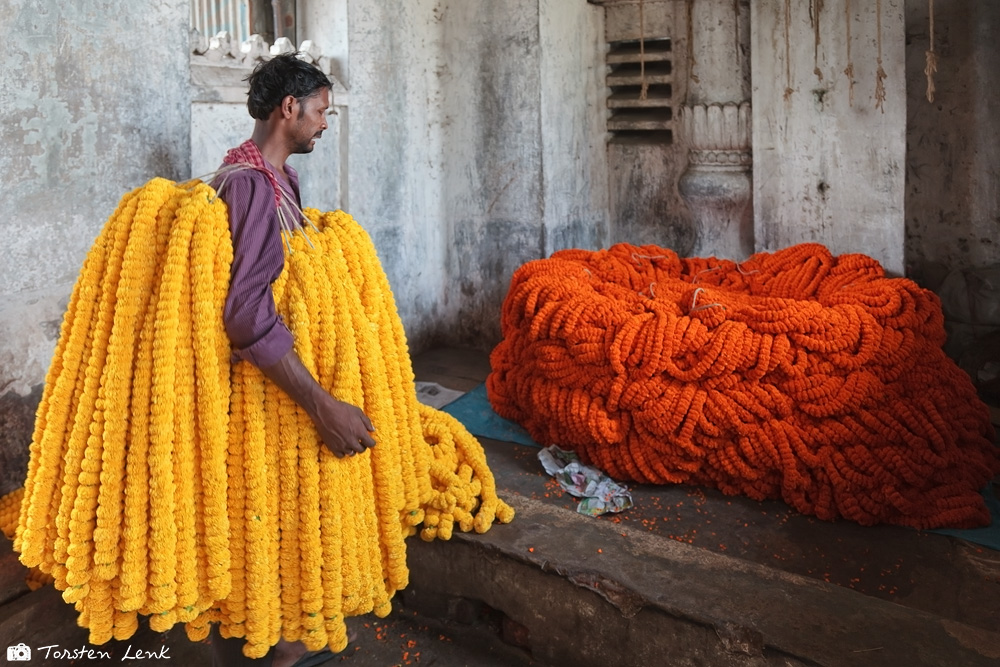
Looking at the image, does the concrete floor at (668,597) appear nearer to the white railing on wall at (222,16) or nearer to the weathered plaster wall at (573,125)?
the weathered plaster wall at (573,125)

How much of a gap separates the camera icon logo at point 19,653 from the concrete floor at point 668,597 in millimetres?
22

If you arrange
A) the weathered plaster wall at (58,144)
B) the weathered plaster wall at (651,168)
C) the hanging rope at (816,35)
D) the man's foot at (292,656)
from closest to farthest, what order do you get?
the man's foot at (292,656) → the weathered plaster wall at (58,144) → the hanging rope at (816,35) → the weathered plaster wall at (651,168)

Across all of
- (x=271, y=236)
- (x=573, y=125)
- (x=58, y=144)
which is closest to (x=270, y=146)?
(x=271, y=236)

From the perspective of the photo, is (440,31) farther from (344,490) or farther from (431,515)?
(344,490)

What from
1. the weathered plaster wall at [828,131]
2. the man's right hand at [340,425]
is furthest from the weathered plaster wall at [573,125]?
the man's right hand at [340,425]

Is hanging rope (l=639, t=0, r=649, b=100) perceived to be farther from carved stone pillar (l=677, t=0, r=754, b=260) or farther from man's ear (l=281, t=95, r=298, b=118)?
man's ear (l=281, t=95, r=298, b=118)

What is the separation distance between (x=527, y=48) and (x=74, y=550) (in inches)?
139

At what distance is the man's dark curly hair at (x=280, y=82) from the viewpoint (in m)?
2.16

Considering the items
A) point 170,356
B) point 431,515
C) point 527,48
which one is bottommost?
point 431,515

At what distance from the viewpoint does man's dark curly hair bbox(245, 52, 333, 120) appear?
216 cm

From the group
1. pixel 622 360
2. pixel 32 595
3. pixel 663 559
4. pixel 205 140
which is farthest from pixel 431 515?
pixel 205 140

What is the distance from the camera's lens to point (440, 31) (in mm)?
4930

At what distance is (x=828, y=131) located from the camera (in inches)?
171

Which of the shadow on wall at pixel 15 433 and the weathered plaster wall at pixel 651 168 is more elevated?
the weathered plaster wall at pixel 651 168
